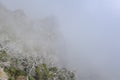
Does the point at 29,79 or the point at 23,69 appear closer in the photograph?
the point at 29,79

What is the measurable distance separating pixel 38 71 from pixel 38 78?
6574 mm

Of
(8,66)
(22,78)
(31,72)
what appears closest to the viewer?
(22,78)

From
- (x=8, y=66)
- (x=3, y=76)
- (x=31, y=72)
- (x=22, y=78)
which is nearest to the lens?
(x=3, y=76)

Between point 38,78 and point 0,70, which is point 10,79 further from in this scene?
point 38,78

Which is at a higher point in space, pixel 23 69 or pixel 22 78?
pixel 23 69

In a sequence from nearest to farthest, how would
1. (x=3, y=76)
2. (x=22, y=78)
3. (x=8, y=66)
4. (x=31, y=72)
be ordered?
1. (x=3, y=76)
2. (x=22, y=78)
3. (x=8, y=66)
4. (x=31, y=72)

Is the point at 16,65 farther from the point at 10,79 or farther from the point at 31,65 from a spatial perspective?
the point at 10,79

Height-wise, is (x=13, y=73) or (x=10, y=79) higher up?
(x=13, y=73)

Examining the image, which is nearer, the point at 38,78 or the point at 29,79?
the point at 29,79

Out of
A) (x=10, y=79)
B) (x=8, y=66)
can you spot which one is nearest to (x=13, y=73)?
(x=8, y=66)

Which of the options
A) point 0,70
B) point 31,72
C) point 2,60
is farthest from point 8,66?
point 0,70

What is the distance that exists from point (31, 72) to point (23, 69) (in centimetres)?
626

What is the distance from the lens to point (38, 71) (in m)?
199

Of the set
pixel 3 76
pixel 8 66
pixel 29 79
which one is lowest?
pixel 3 76
